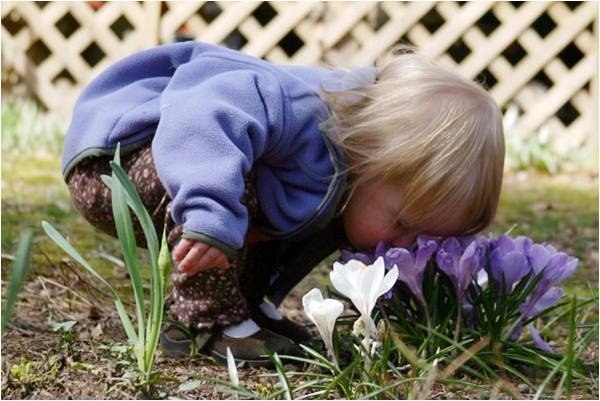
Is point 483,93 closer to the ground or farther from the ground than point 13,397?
farther from the ground

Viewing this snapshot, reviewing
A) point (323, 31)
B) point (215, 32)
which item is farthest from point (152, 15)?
point (323, 31)

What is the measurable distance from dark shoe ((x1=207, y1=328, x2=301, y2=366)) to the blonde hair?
32 centimetres

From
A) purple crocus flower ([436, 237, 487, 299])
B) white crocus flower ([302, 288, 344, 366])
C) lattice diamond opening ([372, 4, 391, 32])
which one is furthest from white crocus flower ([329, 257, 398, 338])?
lattice diamond opening ([372, 4, 391, 32])

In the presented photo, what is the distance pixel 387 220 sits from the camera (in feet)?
6.28

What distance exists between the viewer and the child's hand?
5.47 ft

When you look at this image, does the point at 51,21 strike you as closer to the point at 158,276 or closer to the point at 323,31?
the point at 323,31

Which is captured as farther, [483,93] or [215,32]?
[215,32]

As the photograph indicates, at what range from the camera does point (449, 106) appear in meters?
1.89

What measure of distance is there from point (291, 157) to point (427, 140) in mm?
264

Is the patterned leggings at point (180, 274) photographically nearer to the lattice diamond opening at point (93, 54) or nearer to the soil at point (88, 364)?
the soil at point (88, 364)

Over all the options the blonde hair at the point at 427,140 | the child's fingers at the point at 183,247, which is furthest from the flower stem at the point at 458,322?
the child's fingers at the point at 183,247

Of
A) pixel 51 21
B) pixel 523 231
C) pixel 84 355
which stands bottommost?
pixel 51 21

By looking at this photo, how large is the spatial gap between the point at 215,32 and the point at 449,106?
398cm

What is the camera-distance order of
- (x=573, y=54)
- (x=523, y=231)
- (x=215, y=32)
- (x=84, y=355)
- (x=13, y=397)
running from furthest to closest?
(x=573, y=54) → (x=215, y=32) → (x=523, y=231) → (x=84, y=355) → (x=13, y=397)
